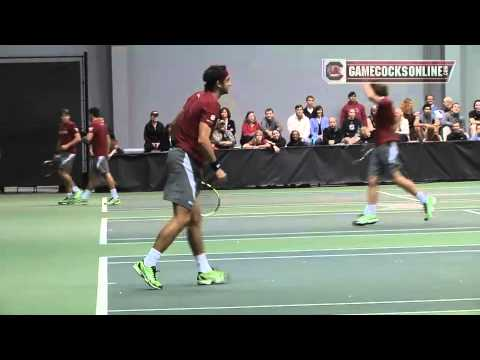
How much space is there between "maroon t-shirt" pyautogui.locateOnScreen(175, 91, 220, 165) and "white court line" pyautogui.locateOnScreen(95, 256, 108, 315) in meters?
1.56

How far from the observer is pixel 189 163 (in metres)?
8.91

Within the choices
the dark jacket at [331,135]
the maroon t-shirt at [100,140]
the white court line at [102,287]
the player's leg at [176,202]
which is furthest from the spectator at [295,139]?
the player's leg at [176,202]

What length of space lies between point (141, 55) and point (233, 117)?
3210 millimetres

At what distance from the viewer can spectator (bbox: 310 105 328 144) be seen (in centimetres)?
2426

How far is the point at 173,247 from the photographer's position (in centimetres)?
1209

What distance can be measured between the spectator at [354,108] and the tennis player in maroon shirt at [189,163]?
15.8m

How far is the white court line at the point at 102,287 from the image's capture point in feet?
26.0

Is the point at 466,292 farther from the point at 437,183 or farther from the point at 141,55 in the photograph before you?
the point at 141,55

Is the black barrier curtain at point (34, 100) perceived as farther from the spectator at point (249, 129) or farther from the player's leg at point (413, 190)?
the player's leg at point (413, 190)

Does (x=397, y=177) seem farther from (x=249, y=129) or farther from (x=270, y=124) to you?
(x=270, y=124)

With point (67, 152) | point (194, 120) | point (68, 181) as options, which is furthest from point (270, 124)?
point (194, 120)

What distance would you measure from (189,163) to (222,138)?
14340 millimetres

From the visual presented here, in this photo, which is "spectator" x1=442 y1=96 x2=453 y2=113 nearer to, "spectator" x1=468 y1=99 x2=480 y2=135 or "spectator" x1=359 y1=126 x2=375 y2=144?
"spectator" x1=468 y1=99 x2=480 y2=135
